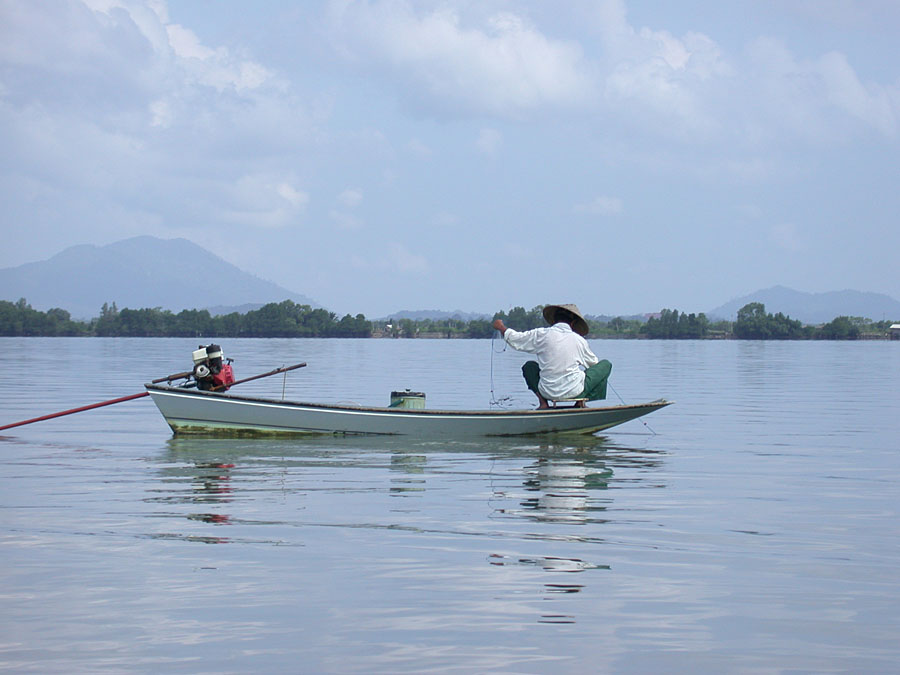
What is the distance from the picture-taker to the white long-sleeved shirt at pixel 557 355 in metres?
16.2

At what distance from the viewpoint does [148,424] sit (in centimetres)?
2069

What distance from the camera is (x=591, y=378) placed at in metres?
16.9

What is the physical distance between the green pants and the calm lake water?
97cm

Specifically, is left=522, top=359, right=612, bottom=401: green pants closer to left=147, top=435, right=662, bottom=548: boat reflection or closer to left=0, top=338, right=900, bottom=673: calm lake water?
→ left=147, top=435, right=662, bottom=548: boat reflection

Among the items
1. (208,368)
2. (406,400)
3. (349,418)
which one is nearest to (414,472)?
(349,418)

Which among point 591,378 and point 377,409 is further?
point 591,378

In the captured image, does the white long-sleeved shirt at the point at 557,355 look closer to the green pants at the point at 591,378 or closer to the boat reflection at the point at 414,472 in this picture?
the green pants at the point at 591,378

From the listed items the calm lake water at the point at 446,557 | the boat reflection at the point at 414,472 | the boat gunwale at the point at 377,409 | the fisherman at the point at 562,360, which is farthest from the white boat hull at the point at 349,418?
the fisherman at the point at 562,360

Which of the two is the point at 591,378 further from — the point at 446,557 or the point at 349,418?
the point at 446,557

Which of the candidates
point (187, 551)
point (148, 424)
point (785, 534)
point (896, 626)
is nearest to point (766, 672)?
point (896, 626)

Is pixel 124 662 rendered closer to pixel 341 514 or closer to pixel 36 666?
pixel 36 666

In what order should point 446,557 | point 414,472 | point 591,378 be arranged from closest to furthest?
1. point 446,557
2. point 414,472
3. point 591,378

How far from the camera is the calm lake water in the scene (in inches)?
231

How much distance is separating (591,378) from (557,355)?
0.95 meters
